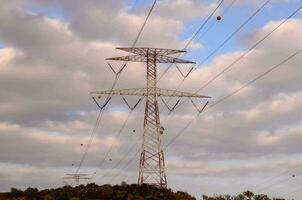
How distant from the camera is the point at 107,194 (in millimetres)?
158125

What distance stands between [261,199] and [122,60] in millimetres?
105166

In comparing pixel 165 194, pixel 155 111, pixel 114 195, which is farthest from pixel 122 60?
pixel 114 195

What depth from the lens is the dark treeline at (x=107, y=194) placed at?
137875mm

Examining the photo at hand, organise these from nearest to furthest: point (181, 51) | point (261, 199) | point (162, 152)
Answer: point (162, 152), point (181, 51), point (261, 199)

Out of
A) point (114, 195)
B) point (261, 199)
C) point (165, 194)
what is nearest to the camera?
point (165, 194)

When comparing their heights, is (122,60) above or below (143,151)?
above

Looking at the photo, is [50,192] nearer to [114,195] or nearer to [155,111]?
[114,195]

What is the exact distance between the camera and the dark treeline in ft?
452

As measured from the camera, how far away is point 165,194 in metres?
142

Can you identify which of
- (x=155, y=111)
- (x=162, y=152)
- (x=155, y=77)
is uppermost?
(x=155, y=77)

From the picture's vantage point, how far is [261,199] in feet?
582

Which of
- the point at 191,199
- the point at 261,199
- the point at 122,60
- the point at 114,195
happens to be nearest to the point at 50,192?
the point at 114,195

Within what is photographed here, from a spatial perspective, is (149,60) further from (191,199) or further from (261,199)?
(261,199)

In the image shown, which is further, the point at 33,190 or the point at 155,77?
the point at 33,190
